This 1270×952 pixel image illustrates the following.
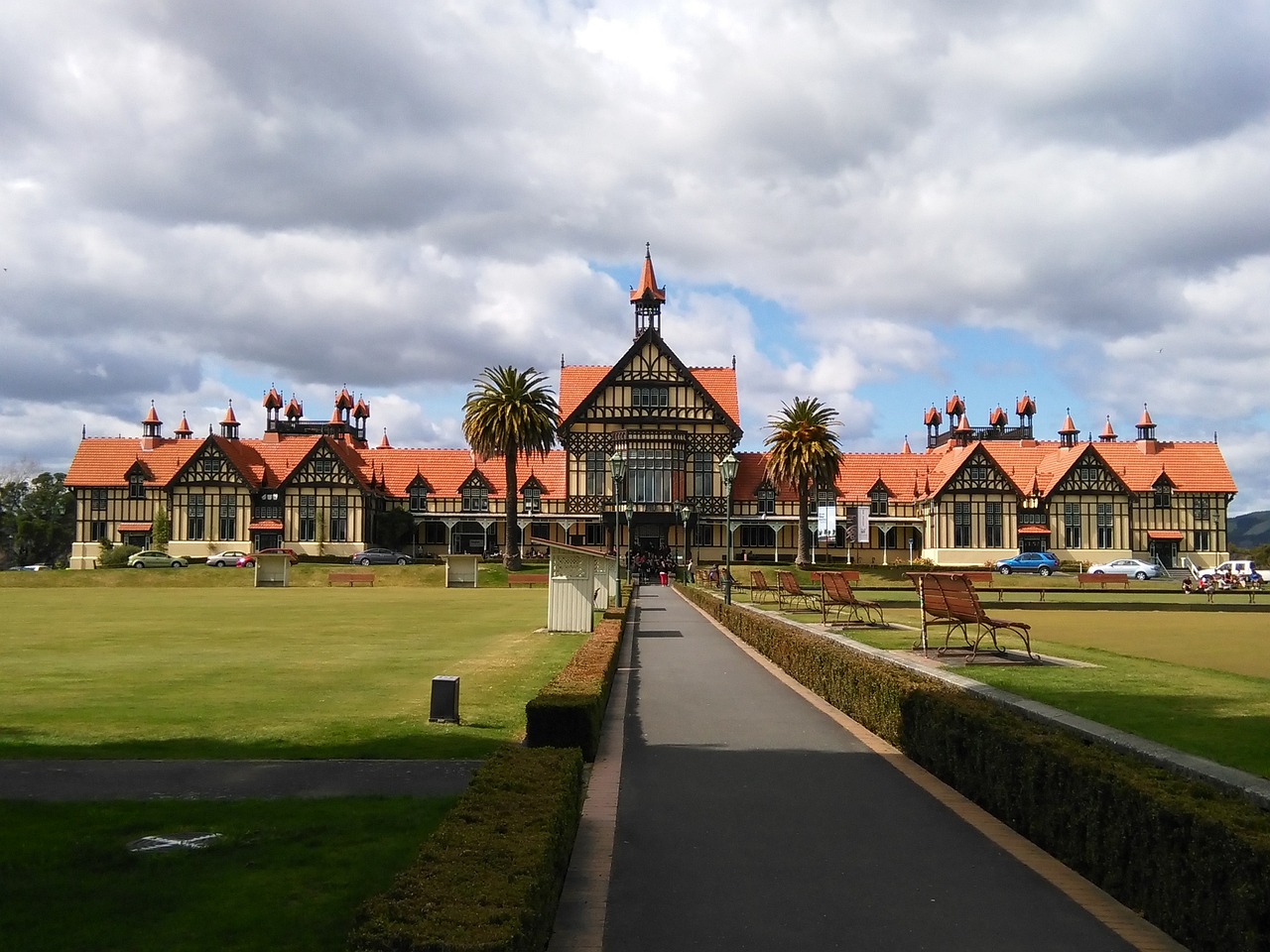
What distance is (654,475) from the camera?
72.8 meters

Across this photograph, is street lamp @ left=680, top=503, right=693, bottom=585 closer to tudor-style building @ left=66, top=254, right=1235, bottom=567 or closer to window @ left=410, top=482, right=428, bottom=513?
tudor-style building @ left=66, top=254, right=1235, bottom=567

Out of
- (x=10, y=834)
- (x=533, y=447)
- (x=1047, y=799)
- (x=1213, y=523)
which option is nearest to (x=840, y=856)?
(x=1047, y=799)

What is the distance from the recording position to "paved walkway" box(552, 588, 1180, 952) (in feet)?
20.5

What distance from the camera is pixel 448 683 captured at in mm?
12531

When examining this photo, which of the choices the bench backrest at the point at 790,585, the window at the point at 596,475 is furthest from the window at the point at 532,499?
the bench backrest at the point at 790,585

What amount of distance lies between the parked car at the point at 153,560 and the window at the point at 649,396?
31016 millimetres

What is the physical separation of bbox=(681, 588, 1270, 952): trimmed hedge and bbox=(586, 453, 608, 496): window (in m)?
62.5

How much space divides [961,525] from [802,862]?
72.4 metres

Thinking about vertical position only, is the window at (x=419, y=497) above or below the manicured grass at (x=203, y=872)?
above

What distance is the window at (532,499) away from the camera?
79.9 meters

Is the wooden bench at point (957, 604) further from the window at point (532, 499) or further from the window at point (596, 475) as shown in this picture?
the window at point (532, 499)

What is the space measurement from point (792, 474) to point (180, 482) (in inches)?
1674

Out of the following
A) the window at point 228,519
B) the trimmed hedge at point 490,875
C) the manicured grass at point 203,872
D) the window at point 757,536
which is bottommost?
the manicured grass at point 203,872

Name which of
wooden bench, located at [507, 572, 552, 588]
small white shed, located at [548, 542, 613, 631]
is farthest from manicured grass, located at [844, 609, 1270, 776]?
wooden bench, located at [507, 572, 552, 588]
